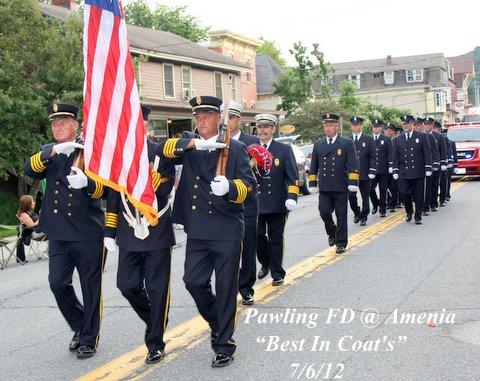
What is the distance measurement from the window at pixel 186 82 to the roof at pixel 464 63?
273ft

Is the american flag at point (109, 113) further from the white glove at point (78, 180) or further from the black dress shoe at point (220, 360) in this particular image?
the black dress shoe at point (220, 360)

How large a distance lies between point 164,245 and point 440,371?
2.28m

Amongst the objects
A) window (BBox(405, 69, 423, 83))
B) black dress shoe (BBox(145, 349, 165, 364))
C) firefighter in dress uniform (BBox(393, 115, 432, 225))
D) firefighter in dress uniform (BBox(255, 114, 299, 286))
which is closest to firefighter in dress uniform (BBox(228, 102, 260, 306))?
firefighter in dress uniform (BBox(255, 114, 299, 286))

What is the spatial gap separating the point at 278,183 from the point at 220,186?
3319 mm

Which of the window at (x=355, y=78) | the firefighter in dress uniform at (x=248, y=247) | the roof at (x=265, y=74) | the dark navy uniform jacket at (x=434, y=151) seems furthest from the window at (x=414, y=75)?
the firefighter in dress uniform at (x=248, y=247)

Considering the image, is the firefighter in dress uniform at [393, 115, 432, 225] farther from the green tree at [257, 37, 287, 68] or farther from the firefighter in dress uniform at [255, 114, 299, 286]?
the green tree at [257, 37, 287, 68]

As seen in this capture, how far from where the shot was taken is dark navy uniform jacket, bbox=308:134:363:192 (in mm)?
10719

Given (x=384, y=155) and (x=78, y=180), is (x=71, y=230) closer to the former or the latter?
(x=78, y=180)

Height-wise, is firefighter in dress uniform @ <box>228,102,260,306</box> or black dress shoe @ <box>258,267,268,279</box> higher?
firefighter in dress uniform @ <box>228,102,260,306</box>

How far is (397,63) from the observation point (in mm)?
78500

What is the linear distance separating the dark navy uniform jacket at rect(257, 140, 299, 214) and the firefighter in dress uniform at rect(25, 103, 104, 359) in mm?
2763

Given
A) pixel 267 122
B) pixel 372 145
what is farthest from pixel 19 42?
pixel 267 122

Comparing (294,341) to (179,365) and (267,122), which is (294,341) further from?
(267,122)

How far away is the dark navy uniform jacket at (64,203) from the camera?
228 inches
